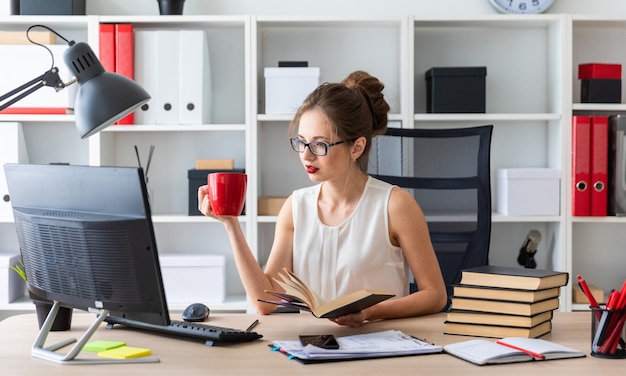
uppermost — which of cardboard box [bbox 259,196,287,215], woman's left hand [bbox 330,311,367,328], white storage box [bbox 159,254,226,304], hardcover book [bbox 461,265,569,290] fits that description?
cardboard box [bbox 259,196,287,215]

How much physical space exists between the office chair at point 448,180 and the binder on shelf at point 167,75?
Answer: 1060 millimetres

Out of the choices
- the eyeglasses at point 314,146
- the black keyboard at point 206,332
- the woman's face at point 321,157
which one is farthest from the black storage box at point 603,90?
the black keyboard at point 206,332

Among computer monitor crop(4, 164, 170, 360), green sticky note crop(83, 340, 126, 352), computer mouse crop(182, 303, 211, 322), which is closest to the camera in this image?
computer monitor crop(4, 164, 170, 360)

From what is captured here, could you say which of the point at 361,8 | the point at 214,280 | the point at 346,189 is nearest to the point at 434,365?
the point at 346,189

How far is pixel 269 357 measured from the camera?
4.57 ft

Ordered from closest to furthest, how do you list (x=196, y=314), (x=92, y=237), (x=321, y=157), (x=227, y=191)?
1. (x=92, y=237)
2. (x=227, y=191)
3. (x=196, y=314)
4. (x=321, y=157)

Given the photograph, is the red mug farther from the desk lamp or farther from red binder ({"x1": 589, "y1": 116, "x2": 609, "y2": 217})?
red binder ({"x1": 589, "y1": 116, "x2": 609, "y2": 217})

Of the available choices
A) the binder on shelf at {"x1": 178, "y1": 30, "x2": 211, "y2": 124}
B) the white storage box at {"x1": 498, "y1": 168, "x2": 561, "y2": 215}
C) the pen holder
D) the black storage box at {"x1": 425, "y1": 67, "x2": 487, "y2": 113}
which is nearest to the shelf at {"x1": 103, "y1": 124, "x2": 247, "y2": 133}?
the binder on shelf at {"x1": 178, "y1": 30, "x2": 211, "y2": 124}

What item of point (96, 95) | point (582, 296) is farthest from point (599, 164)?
point (96, 95)

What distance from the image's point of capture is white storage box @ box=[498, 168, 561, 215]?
3.08m

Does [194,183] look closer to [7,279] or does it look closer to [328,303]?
[7,279]

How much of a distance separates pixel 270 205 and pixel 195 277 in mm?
430

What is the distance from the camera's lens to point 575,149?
3055 millimetres

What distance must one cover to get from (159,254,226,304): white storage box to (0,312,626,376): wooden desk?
1.41m
